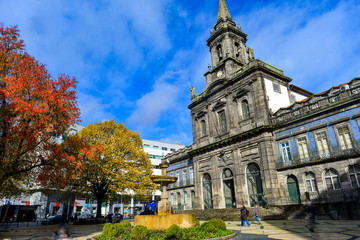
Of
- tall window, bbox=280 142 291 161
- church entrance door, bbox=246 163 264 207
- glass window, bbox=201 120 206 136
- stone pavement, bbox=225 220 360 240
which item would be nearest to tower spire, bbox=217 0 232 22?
glass window, bbox=201 120 206 136

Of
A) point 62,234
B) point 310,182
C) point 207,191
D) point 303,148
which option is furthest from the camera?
point 207,191

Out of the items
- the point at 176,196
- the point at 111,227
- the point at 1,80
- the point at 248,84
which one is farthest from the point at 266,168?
the point at 1,80

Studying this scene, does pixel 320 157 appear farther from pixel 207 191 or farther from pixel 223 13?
pixel 223 13

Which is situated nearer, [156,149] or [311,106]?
[311,106]

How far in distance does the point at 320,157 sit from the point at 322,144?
45.7 inches

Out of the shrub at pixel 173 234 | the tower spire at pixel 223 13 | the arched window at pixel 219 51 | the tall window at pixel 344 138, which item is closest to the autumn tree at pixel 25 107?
the shrub at pixel 173 234

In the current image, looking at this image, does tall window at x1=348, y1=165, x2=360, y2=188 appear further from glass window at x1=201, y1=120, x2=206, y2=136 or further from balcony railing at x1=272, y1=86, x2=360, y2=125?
glass window at x1=201, y1=120, x2=206, y2=136

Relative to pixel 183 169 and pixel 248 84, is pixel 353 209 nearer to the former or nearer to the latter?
pixel 248 84

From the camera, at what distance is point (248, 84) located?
87.4ft

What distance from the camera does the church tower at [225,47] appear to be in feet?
102

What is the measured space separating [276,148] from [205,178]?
11347 mm

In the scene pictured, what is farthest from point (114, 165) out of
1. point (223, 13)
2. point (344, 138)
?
point (223, 13)

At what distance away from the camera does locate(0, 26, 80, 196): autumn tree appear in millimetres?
12586

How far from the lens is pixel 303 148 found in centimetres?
2109
